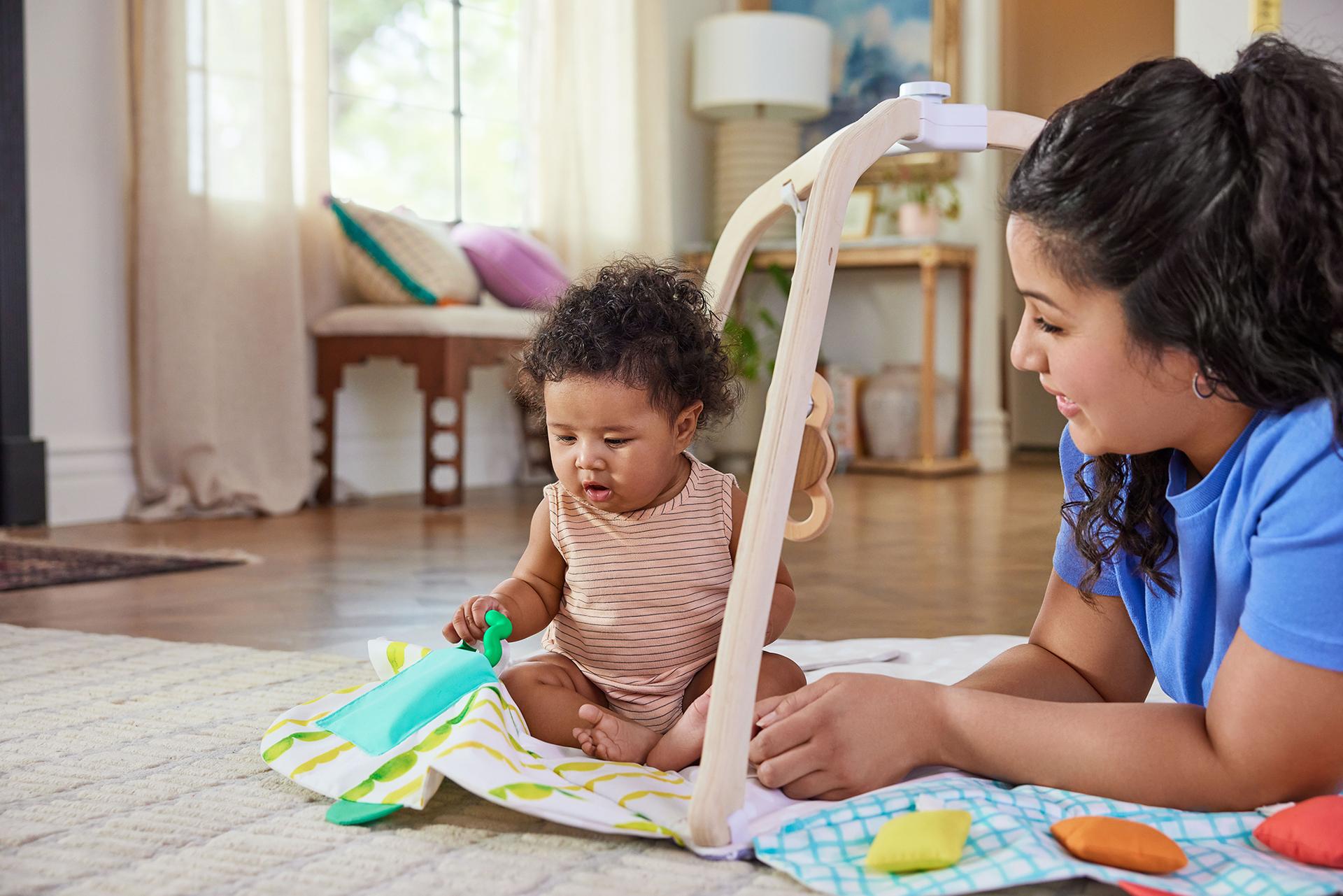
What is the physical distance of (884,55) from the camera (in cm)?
480

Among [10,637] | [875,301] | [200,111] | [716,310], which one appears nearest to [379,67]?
[200,111]

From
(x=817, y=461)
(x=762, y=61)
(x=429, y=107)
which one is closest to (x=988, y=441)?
(x=762, y=61)

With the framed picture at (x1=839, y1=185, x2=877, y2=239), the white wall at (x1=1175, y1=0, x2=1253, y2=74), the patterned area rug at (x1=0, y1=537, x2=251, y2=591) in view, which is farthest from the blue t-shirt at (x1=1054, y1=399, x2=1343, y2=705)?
the framed picture at (x1=839, y1=185, x2=877, y2=239)

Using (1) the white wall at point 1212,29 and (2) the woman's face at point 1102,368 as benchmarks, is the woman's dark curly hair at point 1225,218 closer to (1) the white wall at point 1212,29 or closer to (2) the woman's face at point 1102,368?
(2) the woman's face at point 1102,368

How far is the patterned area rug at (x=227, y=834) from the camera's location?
30.7 inches

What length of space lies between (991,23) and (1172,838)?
4395 millimetres

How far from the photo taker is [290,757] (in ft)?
3.34

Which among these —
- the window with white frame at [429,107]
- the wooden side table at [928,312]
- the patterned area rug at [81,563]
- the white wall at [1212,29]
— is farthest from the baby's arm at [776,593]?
the wooden side table at [928,312]

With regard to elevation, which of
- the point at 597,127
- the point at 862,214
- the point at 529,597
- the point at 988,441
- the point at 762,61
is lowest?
the point at 988,441

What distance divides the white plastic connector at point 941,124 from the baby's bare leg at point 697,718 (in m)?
0.42

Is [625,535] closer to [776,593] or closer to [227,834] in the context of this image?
[776,593]

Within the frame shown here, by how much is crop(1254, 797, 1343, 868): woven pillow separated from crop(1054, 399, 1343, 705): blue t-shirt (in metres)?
0.10

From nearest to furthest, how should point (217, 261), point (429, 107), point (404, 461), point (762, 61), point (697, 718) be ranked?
point (697, 718), point (217, 261), point (404, 461), point (429, 107), point (762, 61)

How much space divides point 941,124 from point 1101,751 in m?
0.48
